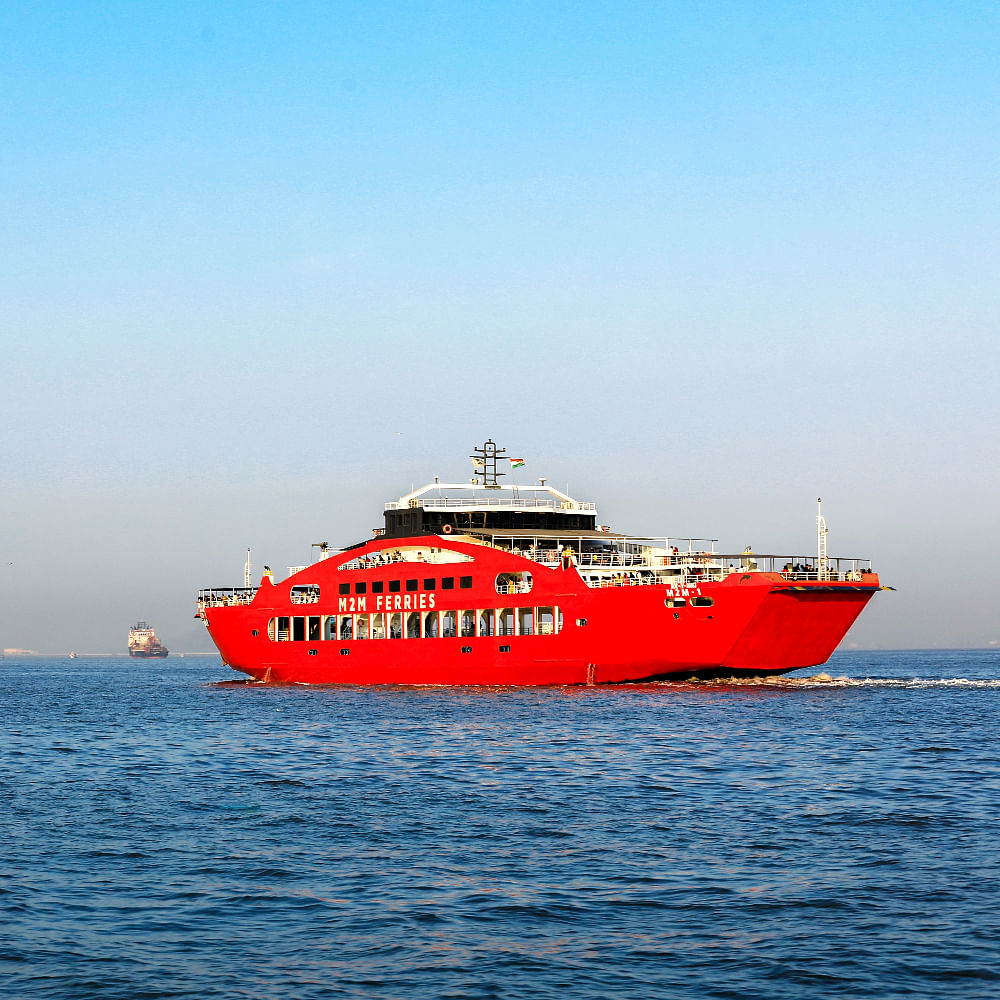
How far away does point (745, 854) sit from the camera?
2164cm

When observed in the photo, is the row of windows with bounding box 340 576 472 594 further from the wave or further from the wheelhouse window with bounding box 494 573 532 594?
the wave

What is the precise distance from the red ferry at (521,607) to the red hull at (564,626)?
0.08 meters

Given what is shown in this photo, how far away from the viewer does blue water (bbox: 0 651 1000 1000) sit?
50.0ft

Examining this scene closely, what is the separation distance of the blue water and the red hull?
45.3 feet

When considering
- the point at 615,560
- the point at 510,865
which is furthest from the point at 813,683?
the point at 510,865

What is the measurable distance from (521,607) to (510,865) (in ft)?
137

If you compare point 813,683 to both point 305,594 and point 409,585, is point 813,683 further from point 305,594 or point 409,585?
point 305,594

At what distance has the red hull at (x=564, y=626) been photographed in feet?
185

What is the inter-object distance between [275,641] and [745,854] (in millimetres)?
58319

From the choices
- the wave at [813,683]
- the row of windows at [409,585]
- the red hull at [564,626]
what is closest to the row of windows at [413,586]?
the row of windows at [409,585]

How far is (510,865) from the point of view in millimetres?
21125

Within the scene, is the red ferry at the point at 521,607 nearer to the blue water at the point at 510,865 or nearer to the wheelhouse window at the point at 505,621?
the wheelhouse window at the point at 505,621

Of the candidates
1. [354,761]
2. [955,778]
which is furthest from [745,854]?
[354,761]

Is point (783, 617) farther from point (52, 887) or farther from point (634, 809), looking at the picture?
point (52, 887)
